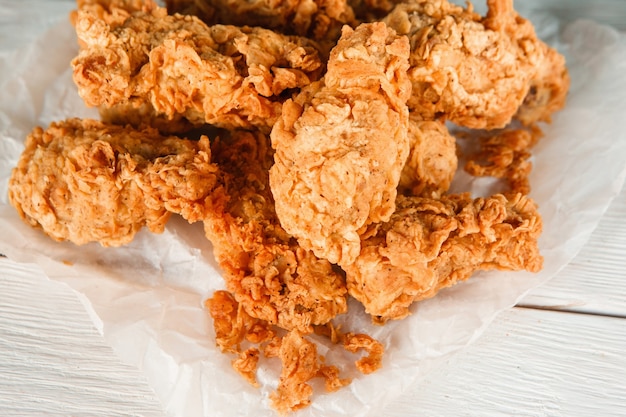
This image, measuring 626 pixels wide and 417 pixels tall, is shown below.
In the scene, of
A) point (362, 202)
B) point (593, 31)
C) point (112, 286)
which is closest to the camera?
point (362, 202)

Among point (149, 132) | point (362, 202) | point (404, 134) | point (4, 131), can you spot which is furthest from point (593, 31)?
point (4, 131)

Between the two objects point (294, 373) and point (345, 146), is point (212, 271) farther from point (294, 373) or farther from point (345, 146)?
point (345, 146)

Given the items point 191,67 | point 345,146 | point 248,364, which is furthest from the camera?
point 248,364

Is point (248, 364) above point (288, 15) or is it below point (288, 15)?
below

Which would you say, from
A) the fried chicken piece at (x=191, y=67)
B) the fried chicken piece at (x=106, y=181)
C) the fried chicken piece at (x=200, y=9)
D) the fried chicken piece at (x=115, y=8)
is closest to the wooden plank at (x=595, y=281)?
the fried chicken piece at (x=191, y=67)

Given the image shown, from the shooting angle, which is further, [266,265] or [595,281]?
[595,281]

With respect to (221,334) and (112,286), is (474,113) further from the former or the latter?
(112,286)

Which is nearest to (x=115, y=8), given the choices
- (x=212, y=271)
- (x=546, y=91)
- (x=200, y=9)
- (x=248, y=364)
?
(x=200, y=9)
